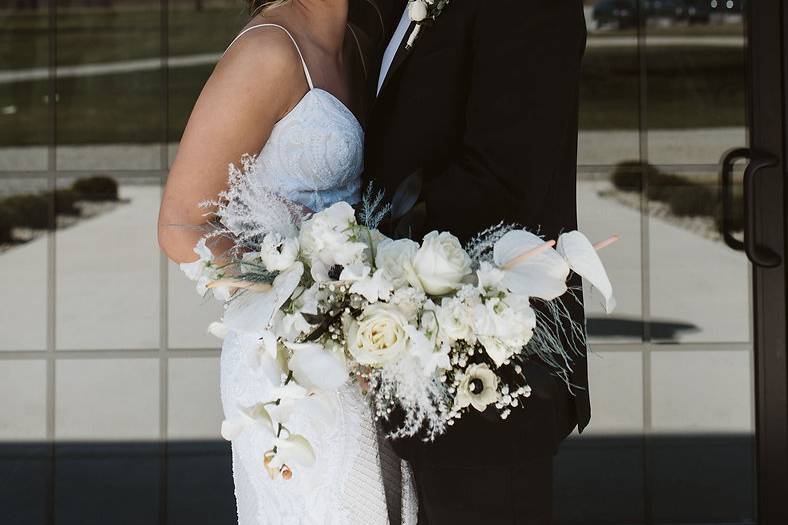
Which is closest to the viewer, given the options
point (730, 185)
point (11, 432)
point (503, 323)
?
point (503, 323)

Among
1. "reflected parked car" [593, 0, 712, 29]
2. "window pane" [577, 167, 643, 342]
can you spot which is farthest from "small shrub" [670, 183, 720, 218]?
"reflected parked car" [593, 0, 712, 29]

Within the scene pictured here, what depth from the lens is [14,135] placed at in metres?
3.20

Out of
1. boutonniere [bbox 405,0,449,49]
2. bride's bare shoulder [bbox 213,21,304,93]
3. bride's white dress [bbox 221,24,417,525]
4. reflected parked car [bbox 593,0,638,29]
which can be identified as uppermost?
reflected parked car [bbox 593,0,638,29]

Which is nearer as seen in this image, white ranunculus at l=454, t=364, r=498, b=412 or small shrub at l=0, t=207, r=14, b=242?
white ranunculus at l=454, t=364, r=498, b=412

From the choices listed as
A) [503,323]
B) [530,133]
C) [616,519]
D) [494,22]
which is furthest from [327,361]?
[616,519]

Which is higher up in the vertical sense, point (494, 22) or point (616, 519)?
point (494, 22)

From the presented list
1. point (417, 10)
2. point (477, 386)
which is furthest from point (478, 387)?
point (417, 10)

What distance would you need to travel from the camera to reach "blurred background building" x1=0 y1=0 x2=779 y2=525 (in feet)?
10.3

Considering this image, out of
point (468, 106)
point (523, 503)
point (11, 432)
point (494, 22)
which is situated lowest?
point (11, 432)

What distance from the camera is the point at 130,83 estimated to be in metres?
3.18

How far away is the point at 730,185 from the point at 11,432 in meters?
2.46

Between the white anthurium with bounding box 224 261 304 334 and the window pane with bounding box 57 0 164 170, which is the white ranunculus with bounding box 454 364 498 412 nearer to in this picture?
the white anthurium with bounding box 224 261 304 334

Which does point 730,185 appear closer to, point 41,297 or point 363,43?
point 363,43

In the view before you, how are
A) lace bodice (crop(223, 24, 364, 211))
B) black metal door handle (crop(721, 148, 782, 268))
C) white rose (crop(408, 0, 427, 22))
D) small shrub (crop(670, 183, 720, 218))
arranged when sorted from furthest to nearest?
1. small shrub (crop(670, 183, 720, 218))
2. black metal door handle (crop(721, 148, 782, 268))
3. lace bodice (crop(223, 24, 364, 211))
4. white rose (crop(408, 0, 427, 22))
